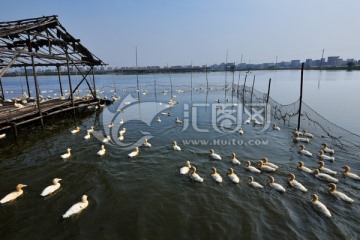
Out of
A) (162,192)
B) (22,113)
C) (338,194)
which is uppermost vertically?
(22,113)

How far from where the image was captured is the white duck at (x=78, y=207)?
8.35m

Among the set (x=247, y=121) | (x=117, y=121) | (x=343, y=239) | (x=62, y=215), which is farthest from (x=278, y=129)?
(x=62, y=215)

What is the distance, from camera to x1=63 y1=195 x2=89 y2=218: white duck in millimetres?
8349

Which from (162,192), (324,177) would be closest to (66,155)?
(162,192)

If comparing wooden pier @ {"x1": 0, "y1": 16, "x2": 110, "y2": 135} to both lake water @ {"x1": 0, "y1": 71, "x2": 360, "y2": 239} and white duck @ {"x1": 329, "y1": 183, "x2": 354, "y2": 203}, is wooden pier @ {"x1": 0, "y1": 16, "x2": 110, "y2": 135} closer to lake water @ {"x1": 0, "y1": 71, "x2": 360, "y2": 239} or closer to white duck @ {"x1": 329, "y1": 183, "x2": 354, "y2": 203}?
lake water @ {"x1": 0, "y1": 71, "x2": 360, "y2": 239}

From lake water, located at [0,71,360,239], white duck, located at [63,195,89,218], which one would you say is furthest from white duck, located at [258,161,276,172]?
white duck, located at [63,195,89,218]

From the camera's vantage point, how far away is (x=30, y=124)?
20.0m

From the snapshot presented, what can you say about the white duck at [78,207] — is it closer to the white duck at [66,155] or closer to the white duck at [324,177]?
the white duck at [66,155]

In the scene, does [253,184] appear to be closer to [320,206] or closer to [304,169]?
[320,206]

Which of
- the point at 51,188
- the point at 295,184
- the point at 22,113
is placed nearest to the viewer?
the point at 51,188

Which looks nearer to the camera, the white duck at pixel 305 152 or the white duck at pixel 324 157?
the white duck at pixel 324 157

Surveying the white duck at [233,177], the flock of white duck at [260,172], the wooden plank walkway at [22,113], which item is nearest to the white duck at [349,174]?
the flock of white duck at [260,172]

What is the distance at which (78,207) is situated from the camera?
8688 millimetres

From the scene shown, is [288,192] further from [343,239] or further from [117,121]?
[117,121]
